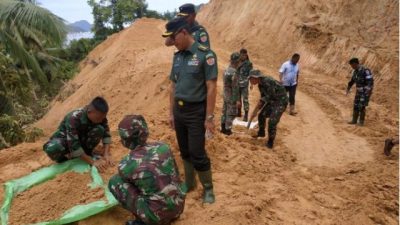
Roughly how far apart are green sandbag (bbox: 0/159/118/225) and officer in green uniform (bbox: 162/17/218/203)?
0.93 metres

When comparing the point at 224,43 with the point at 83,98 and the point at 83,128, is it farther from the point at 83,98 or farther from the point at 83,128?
the point at 83,128

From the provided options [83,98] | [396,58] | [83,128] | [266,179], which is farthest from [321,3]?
[83,128]

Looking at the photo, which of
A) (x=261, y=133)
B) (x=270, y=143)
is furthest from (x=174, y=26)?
(x=261, y=133)

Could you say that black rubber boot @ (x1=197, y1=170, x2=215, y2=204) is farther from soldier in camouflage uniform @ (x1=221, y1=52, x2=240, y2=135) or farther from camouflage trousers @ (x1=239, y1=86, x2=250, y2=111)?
camouflage trousers @ (x1=239, y1=86, x2=250, y2=111)

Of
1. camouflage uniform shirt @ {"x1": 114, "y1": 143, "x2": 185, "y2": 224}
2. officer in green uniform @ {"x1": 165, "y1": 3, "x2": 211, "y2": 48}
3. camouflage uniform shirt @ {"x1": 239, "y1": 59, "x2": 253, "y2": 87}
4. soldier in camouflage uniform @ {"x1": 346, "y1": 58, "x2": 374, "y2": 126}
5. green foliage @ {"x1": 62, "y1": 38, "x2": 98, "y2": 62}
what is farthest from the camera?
green foliage @ {"x1": 62, "y1": 38, "x2": 98, "y2": 62}

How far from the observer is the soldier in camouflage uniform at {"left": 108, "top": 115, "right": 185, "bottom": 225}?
10.6ft

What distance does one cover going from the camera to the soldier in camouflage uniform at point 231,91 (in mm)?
6582

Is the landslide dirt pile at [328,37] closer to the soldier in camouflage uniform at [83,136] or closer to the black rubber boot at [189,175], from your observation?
the black rubber boot at [189,175]

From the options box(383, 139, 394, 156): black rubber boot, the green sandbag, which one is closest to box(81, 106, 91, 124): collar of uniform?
the green sandbag

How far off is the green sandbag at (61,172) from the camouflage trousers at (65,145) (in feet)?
0.33

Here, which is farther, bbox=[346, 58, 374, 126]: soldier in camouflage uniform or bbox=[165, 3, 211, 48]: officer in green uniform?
bbox=[346, 58, 374, 126]: soldier in camouflage uniform

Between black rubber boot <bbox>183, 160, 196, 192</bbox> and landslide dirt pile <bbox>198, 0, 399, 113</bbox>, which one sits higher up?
landslide dirt pile <bbox>198, 0, 399, 113</bbox>

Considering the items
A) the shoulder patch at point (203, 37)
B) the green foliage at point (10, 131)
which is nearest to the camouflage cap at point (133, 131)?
the shoulder patch at point (203, 37)

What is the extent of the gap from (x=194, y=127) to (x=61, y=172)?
1.67 m
